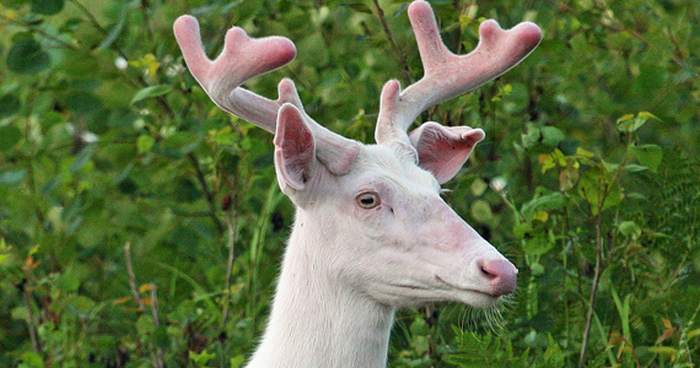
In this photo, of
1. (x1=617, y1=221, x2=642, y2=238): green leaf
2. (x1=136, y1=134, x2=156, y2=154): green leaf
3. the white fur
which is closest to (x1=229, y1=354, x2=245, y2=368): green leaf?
(x1=136, y1=134, x2=156, y2=154): green leaf

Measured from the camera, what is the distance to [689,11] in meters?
9.16

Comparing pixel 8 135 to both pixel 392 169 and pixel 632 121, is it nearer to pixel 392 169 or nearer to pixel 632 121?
pixel 632 121

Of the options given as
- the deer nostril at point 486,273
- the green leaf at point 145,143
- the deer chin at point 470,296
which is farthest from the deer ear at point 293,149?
the green leaf at point 145,143

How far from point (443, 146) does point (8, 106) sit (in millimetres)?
2872

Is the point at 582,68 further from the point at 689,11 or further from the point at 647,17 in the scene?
the point at 689,11

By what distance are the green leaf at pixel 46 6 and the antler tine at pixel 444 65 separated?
2132mm

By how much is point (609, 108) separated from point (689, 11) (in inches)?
61.0

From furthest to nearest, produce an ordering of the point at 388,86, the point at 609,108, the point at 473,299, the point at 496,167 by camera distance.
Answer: the point at 609,108, the point at 496,167, the point at 388,86, the point at 473,299

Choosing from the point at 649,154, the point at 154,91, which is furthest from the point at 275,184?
the point at 649,154

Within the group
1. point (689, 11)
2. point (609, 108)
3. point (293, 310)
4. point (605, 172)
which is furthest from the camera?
point (689, 11)

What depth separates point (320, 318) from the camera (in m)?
5.09

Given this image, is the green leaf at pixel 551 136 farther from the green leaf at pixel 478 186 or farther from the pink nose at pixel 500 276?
the pink nose at pixel 500 276

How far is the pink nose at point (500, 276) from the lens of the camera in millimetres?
4711

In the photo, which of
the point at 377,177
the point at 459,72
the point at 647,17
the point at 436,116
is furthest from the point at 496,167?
the point at 377,177
